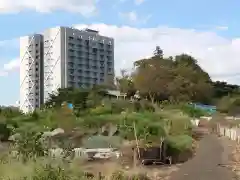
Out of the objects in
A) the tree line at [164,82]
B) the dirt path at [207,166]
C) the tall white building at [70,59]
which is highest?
the tall white building at [70,59]

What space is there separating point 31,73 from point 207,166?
81277 millimetres

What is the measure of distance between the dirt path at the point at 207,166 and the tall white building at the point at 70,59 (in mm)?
67807

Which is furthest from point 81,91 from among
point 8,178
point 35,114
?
point 8,178

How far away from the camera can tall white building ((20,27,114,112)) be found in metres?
88.8

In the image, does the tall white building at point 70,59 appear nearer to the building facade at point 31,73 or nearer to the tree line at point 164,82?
the building facade at point 31,73

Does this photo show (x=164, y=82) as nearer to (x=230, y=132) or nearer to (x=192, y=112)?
(x=192, y=112)

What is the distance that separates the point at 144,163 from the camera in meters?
16.2

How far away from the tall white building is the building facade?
0.20m

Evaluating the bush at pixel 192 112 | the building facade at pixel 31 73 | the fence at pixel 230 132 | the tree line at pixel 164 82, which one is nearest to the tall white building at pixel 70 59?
the building facade at pixel 31 73

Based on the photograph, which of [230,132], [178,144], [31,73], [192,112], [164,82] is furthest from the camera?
[31,73]

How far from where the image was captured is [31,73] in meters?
93.2

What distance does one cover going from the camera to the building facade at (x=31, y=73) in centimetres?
9162

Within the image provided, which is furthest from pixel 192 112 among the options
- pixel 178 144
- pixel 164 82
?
pixel 178 144

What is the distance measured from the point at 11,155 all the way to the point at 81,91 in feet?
174
